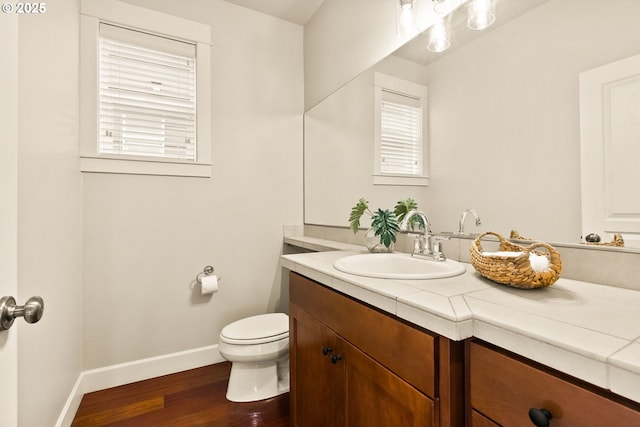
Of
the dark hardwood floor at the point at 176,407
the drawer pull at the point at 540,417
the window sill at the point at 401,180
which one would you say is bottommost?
the dark hardwood floor at the point at 176,407

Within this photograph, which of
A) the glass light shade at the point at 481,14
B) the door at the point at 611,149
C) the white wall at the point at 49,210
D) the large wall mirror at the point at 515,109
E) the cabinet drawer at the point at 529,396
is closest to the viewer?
the cabinet drawer at the point at 529,396

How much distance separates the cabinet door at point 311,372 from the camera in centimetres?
105

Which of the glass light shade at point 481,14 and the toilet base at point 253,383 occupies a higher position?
the glass light shade at point 481,14

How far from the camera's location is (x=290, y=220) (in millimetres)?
2371

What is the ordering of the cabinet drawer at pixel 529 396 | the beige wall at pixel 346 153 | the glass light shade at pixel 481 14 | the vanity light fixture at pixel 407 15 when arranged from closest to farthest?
the cabinet drawer at pixel 529 396, the glass light shade at pixel 481 14, the vanity light fixture at pixel 407 15, the beige wall at pixel 346 153

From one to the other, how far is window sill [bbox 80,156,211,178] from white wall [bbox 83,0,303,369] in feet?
0.15

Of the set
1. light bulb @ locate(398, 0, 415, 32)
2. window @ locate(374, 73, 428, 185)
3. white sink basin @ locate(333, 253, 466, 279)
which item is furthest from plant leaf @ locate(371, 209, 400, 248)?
light bulb @ locate(398, 0, 415, 32)

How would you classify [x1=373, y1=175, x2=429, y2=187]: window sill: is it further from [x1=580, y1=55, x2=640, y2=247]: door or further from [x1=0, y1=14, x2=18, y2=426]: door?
[x1=0, y1=14, x2=18, y2=426]: door

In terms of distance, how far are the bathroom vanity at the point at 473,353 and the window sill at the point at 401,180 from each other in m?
0.51

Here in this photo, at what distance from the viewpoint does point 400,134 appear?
1548 mm

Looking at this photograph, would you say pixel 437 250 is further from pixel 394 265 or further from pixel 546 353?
pixel 546 353

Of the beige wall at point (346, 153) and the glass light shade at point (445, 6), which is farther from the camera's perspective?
the beige wall at point (346, 153)

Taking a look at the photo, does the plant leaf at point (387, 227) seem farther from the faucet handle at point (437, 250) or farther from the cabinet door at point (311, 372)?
the cabinet door at point (311, 372)

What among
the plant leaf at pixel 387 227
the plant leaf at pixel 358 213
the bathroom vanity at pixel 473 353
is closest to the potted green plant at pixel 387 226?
the plant leaf at pixel 387 227
